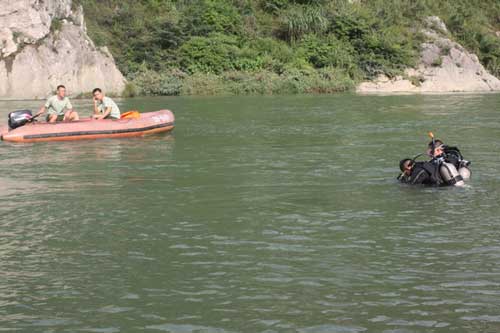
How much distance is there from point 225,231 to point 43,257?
2030 mm

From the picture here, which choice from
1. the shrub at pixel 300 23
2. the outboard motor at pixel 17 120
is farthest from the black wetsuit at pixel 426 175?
the shrub at pixel 300 23

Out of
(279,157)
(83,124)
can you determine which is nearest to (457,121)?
(279,157)

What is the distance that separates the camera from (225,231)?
28.3 feet

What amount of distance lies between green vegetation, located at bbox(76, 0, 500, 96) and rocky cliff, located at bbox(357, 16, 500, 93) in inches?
28.0

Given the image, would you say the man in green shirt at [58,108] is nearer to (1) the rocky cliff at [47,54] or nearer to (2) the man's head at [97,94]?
(2) the man's head at [97,94]

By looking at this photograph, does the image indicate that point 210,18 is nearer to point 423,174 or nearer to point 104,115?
point 104,115

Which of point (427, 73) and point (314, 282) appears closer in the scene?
point (314, 282)

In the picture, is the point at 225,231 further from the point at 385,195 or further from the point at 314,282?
the point at 385,195

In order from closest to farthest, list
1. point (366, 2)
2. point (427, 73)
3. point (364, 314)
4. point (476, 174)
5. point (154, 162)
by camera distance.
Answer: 1. point (364, 314)
2. point (476, 174)
3. point (154, 162)
4. point (427, 73)
5. point (366, 2)

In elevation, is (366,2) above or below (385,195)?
above

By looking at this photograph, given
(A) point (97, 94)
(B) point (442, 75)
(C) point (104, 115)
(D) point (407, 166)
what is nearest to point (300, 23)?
(B) point (442, 75)

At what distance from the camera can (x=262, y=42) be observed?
159 ft

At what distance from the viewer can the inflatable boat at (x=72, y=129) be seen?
18.0 m

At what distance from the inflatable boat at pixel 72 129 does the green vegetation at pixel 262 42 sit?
2312 cm
